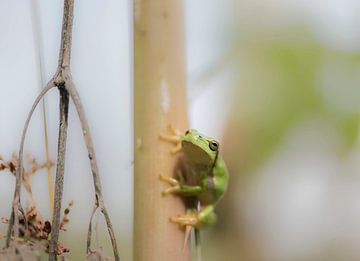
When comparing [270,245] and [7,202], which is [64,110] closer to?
[7,202]

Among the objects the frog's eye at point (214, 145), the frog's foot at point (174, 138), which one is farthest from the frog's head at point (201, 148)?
the frog's foot at point (174, 138)

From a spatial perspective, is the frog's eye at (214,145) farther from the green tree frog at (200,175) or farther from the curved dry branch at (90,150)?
the curved dry branch at (90,150)

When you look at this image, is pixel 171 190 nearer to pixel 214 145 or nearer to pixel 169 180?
pixel 169 180

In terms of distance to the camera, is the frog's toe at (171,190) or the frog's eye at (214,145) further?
the frog's eye at (214,145)

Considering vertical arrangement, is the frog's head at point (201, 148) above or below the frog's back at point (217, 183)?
above

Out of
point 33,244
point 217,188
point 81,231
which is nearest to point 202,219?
point 217,188
